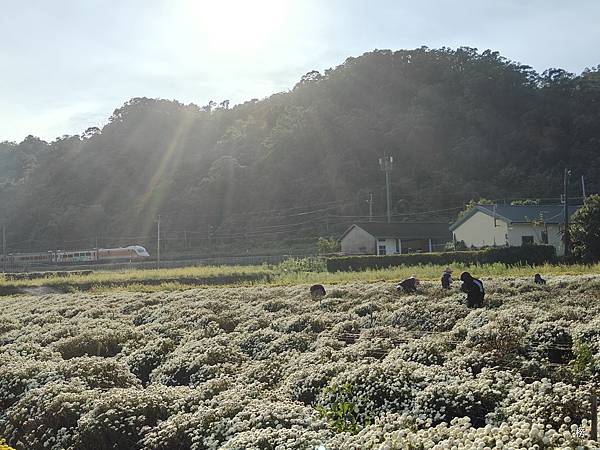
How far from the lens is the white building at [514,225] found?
47250 mm

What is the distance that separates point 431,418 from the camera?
675cm

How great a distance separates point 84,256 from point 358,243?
116 feet

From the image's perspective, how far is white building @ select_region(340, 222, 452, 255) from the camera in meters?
56.3

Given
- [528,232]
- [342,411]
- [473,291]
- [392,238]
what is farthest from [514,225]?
[342,411]

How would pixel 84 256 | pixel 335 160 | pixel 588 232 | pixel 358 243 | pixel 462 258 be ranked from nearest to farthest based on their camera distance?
pixel 588 232
pixel 462 258
pixel 358 243
pixel 84 256
pixel 335 160

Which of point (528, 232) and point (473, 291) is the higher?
point (528, 232)

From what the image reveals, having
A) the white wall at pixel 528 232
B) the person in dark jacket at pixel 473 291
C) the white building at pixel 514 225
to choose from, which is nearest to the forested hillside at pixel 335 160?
the white building at pixel 514 225

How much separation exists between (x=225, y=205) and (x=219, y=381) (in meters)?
83.7

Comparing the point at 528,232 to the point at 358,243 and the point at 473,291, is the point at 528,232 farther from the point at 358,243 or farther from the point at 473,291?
the point at 473,291

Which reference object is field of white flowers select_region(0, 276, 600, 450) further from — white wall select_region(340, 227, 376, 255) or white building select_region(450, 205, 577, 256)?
white wall select_region(340, 227, 376, 255)

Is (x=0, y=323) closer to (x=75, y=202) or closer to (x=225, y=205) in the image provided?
(x=225, y=205)

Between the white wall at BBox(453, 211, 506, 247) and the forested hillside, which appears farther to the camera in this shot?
the forested hillside

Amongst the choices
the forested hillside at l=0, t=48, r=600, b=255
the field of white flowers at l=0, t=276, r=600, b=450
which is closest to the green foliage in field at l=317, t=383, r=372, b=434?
the field of white flowers at l=0, t=276, r=600, b=450

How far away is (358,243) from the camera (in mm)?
57875
